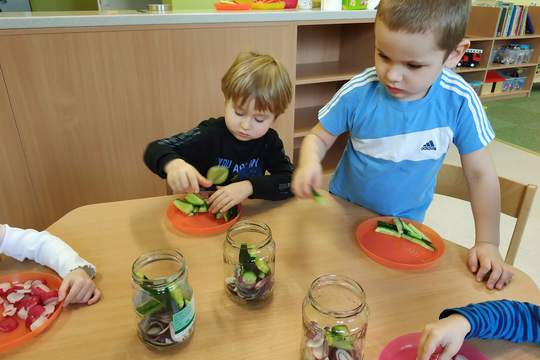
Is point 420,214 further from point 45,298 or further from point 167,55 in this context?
point 167,55

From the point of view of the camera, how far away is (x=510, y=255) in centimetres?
104

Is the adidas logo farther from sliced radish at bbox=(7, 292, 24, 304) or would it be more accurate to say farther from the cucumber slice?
sliced radish at bbox=(7, 292, 24, 304)

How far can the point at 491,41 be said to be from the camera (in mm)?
Answer: 4176

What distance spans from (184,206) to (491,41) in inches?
172

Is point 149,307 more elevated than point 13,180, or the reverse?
point 149,307

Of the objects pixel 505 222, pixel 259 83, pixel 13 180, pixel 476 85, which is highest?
pixel 259 83

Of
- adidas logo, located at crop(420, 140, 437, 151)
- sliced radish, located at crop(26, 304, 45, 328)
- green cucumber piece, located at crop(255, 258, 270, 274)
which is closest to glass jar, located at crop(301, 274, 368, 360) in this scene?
green cucumber piece, located at crop(255, 258, 270, 274)

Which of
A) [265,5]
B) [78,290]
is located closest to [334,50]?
[265,5]

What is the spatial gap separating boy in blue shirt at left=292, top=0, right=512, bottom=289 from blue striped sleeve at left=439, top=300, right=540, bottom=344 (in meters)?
0.12

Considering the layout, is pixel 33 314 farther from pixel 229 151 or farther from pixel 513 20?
pixel 513 20

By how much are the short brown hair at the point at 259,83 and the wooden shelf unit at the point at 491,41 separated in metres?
3.72

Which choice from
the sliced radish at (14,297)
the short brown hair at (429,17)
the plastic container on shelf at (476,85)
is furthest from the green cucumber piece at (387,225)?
the plastic container on shelf at (476,85)

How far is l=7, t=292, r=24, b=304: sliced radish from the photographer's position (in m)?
0.65

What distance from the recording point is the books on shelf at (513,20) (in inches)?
162
